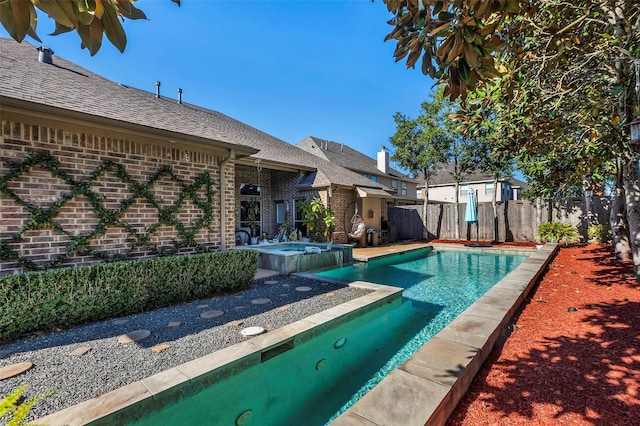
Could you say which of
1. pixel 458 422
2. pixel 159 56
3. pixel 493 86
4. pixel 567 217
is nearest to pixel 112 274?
pixel 458 422

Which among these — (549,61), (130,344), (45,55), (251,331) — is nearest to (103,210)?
(130,344)

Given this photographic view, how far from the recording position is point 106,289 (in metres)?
4.67

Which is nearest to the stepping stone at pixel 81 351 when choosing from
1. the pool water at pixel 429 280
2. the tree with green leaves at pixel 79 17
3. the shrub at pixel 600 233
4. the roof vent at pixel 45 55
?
the pool water at pixel 429 280

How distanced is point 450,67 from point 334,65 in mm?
12259

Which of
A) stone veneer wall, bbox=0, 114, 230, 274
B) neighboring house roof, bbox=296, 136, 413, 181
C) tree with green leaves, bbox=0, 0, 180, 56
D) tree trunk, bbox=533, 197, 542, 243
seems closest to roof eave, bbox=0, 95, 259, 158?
stone veneer wall, bbox=0, 114, 230, 274

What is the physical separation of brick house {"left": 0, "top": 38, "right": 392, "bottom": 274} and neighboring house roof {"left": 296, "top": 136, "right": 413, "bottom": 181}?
15.9m

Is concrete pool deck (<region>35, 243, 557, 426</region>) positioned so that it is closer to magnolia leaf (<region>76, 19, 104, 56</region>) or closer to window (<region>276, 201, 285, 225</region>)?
magnolia leaf (<region>76, 19, 104, 56</region>)

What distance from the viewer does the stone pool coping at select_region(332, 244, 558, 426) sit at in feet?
7.29

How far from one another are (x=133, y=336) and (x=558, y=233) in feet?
54.1

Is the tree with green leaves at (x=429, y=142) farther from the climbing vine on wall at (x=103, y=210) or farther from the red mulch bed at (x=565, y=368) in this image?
the climbing vine on wall at (x=103, y=210)

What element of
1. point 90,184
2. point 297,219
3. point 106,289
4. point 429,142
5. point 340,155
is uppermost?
point 340,155

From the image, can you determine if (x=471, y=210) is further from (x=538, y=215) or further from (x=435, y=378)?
(x=435, y=378)

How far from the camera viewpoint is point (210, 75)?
12.5 meters

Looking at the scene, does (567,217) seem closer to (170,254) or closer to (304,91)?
(304,91)
